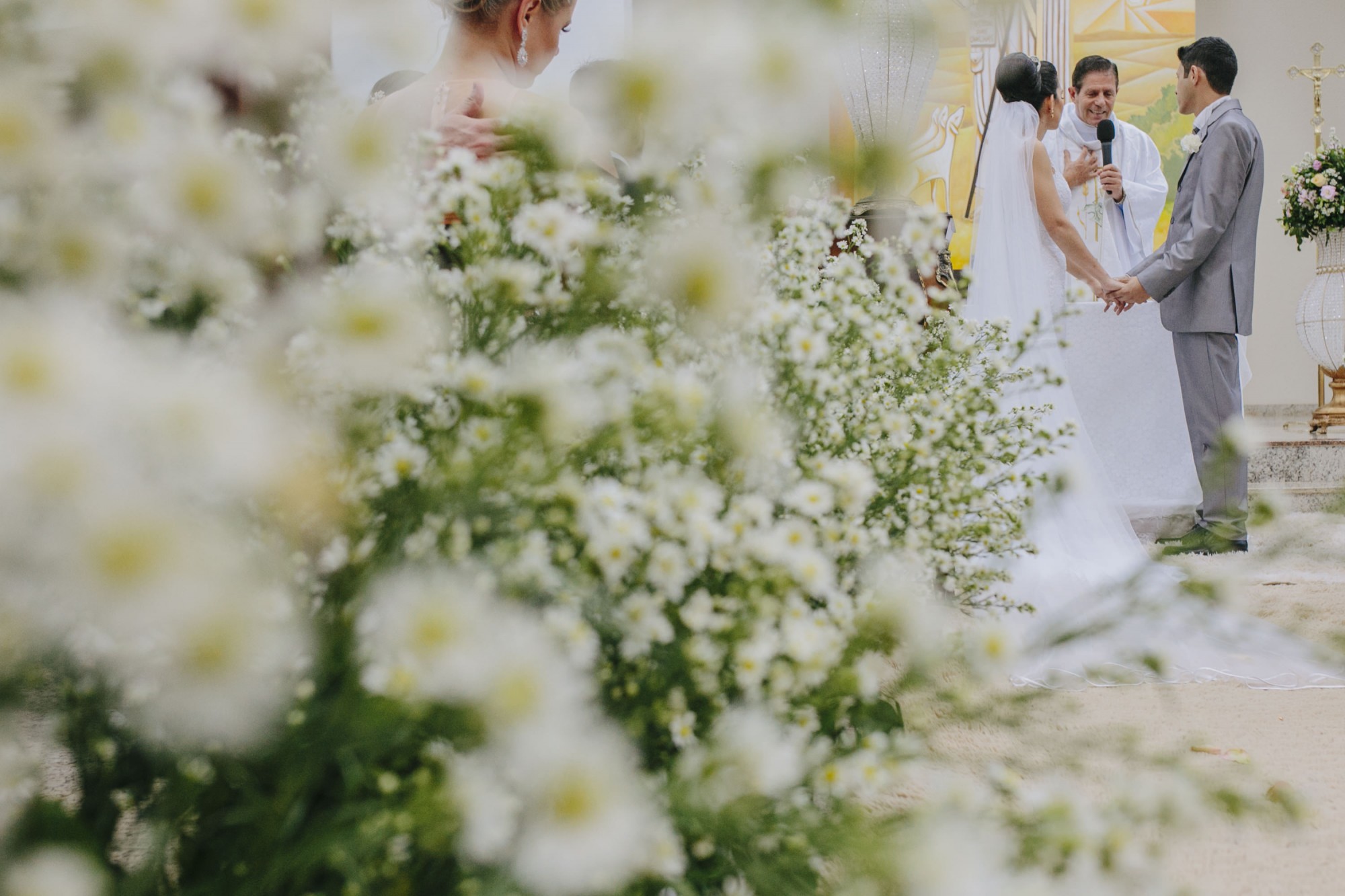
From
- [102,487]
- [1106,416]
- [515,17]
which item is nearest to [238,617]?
[102,487]

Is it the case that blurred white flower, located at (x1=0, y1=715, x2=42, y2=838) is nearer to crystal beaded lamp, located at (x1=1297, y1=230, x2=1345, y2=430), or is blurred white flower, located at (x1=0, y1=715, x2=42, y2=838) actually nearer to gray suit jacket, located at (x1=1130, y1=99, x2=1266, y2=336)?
gray suit jacket, located at (x1=1130, y1=99, x2=1266, y2=336)

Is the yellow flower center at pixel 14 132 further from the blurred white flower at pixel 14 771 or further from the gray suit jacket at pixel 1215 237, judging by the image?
the gray suit jacket at pixel 1215 237

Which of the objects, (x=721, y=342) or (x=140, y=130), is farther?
(x=721, y=342)

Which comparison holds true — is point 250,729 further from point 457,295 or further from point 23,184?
point 457,295

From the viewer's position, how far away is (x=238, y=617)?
21cm

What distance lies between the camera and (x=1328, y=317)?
5371 millimetres

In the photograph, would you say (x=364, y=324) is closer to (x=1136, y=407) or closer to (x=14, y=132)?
(x=14, y=132)

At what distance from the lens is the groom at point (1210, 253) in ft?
11.5

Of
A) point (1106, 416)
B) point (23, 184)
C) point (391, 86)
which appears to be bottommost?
point (1106, 416)

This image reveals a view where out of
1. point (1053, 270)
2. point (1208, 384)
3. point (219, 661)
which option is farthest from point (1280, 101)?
point (219, 661)

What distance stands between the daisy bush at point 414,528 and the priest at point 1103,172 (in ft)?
12.6

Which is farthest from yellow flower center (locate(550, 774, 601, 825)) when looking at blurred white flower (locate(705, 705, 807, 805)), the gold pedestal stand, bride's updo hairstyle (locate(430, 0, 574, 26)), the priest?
the gold pedestal stand

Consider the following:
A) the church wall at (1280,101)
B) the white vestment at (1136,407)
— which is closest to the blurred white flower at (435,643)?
the white vestment at (1136,407)

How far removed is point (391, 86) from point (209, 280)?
4.58ft
